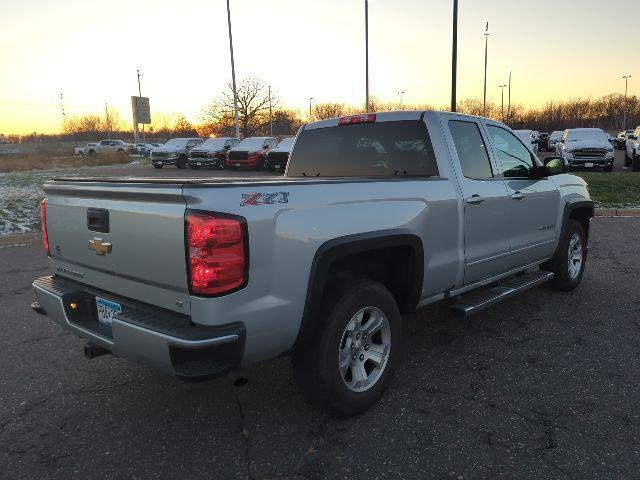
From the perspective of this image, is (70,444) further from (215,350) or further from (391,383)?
(391,383)

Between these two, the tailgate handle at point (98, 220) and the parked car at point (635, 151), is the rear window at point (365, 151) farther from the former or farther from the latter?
the parked car at point (635, 151)

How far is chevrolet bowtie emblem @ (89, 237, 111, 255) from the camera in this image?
2.84m

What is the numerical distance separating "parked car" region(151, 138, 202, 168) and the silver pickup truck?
2575 centimetres

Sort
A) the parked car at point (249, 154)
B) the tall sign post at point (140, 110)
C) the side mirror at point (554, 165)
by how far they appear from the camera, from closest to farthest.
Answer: the side mirror at point (554, 165) → the parked car at point (249, 154) → the tall sign post at point (140, 110)

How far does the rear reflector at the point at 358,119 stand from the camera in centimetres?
425

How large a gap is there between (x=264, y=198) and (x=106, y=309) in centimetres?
122

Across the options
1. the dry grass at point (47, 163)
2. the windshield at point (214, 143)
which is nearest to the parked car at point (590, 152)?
the windshield at point (214, 143)

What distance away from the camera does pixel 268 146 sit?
2669 cm

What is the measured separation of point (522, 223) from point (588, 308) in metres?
1.29

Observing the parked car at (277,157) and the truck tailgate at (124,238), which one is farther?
the parked car at (277,157)

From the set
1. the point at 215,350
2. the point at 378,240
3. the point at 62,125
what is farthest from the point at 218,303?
the point at 62,125

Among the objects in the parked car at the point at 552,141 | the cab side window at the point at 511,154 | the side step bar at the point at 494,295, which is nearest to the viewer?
the side step bar at the point at 494,295

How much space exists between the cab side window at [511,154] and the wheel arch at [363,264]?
166cm

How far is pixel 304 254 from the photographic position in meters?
2.70
